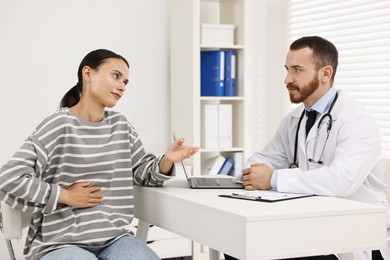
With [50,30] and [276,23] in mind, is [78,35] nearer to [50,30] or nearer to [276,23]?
[50,30]

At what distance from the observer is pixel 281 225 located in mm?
1842

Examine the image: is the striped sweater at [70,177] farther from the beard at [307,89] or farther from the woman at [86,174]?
the beard at [307,89]

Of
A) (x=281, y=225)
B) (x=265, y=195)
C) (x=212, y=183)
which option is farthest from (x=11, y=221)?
(x=281, y=225)

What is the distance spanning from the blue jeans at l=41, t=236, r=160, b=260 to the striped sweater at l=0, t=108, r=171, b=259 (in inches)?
1.2

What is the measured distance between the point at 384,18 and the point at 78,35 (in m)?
1.86

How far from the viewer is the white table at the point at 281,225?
5.95ft

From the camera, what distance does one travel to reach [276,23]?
4.79 metres

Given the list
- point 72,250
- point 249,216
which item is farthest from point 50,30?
point 249,216

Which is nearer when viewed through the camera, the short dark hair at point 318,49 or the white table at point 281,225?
the white table at point 281,225

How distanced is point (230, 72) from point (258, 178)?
2018 millimetres

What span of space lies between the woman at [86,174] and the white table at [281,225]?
0.89 ft

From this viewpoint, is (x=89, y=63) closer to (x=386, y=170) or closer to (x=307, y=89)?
(x=307, y=89)

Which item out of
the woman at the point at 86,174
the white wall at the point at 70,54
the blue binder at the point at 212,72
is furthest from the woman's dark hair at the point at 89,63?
the blue binder at the point at 212,72

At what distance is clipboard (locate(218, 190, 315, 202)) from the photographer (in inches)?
81.6
